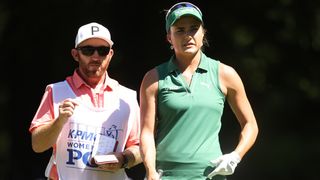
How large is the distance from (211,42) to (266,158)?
1510mm

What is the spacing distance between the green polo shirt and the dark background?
4.97m

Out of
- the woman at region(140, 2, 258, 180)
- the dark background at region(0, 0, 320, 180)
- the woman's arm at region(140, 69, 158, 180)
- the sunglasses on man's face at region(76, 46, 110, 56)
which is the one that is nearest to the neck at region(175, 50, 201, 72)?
the woman at region(140, 2, 258, 180)

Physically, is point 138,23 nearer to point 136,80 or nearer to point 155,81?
point 136,80

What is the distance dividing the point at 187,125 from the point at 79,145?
2.25ft

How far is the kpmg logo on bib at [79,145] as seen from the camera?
5426mm

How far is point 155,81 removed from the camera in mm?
5145

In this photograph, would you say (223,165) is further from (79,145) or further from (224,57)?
(224,57)

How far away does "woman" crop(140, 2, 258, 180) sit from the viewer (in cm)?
504

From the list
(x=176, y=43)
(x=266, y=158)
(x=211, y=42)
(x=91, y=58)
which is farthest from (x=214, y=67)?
(x=266, y=158)

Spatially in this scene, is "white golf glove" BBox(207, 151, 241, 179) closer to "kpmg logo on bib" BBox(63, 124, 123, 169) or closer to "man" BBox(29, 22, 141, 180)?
"man" BBox(29, 22, 141, 180)

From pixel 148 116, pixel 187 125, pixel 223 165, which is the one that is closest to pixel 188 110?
pixel 187 125

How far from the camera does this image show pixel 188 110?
5051 mm

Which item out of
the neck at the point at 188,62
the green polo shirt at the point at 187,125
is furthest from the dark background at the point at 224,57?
the green polo shirt at the point at 187,125

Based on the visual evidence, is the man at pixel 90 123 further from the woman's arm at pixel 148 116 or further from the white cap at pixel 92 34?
the woman's arm at pixel 148 116
